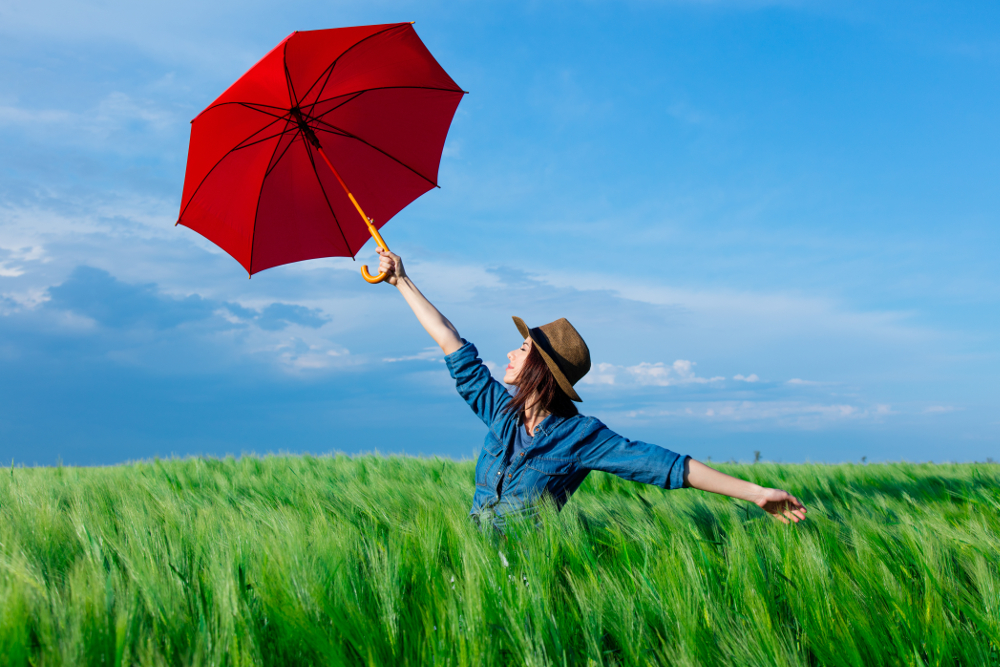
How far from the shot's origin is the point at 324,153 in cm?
409

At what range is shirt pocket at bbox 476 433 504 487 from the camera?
275cm

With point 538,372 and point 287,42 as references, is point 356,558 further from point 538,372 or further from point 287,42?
point 287,42

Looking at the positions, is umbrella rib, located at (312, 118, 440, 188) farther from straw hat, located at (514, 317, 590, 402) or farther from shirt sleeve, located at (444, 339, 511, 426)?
straw hat, located at (514, 317, 590, 402)

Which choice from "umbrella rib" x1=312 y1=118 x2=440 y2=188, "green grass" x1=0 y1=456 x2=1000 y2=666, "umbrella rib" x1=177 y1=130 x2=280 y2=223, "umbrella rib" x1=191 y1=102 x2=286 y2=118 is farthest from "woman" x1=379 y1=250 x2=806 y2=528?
"umbrella rib" x1=177 y1=130 x2=280 y2=223

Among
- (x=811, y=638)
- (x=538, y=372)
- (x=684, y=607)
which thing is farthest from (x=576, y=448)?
(x=811, y=638)

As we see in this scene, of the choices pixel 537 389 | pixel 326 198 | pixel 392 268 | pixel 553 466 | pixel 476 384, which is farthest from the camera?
pixel 326 198

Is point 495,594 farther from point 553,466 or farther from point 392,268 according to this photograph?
point 392,268

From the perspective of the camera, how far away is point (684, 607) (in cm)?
168

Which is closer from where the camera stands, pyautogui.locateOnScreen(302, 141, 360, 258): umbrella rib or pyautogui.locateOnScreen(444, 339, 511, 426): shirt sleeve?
pyautogui.locateOnScreen(444, 339, 511, 426): shirt sleeve

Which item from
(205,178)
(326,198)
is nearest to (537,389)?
(326,198)

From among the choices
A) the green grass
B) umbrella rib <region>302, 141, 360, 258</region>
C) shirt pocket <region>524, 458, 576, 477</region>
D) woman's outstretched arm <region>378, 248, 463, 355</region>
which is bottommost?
the green grass

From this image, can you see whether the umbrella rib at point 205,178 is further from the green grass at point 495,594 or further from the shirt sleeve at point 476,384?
the shirt sleeve at point 476,384

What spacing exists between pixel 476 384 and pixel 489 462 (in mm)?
399

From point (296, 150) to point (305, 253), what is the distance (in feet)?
2.52
